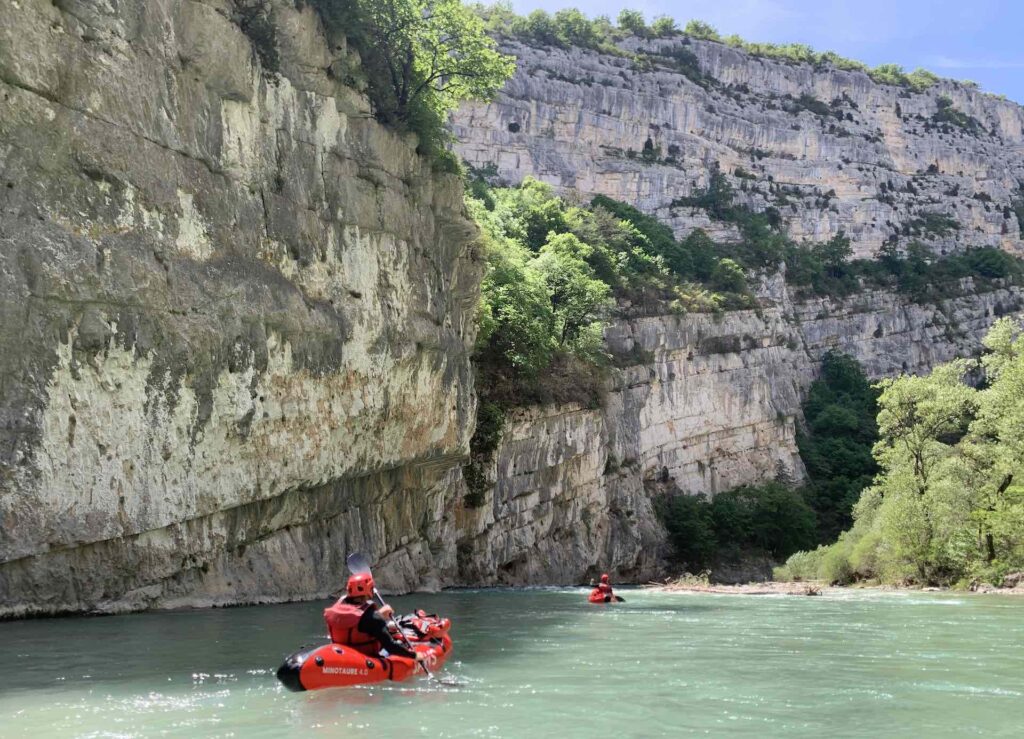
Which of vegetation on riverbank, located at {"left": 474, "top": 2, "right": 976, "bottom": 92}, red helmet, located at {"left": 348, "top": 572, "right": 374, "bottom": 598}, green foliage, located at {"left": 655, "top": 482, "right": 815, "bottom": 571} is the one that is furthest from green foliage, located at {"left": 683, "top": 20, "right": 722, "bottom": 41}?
red helmet, located at {"left": 348, "top": 572, "right": 374, "bottom": 598}

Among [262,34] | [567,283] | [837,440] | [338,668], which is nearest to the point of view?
[338,668]

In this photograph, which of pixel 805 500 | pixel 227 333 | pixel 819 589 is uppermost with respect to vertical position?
pixel 227 333

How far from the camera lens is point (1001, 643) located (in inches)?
678

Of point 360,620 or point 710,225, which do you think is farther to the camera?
point 710,225

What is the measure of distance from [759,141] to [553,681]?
8303cm

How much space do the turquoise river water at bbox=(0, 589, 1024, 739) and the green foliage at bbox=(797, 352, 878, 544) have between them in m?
41.9

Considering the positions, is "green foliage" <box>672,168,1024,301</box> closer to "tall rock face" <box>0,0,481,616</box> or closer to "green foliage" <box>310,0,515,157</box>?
"green foliage" <box>310,0,515,157</box>

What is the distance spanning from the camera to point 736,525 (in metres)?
56.4

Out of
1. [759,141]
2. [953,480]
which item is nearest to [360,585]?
[953,480]

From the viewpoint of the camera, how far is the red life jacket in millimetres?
13250

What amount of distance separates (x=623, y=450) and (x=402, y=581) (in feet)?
80.1

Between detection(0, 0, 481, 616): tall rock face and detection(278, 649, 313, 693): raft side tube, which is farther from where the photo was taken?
detection(0, 0, 481, 616): tall rock face

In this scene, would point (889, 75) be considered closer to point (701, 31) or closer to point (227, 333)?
point (701, 31)

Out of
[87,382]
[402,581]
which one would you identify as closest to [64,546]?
[87,382]
